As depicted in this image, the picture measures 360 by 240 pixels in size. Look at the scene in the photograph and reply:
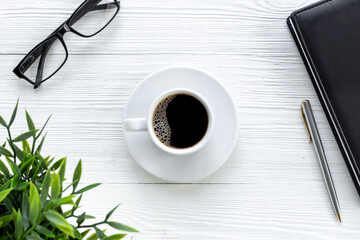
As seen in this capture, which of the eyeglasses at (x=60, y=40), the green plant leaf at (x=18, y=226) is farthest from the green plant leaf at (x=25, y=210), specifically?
the eyeglasses at (x=60, y=40)

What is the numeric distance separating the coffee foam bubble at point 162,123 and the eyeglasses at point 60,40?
0.23 metres

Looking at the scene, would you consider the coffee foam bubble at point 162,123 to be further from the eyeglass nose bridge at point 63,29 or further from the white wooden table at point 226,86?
the eyeglass nose bridge at point 63,29

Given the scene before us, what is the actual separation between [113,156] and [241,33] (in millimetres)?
371

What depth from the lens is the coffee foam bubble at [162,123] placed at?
0.67 m

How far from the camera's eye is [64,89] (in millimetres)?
754

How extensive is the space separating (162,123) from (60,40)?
0.28m

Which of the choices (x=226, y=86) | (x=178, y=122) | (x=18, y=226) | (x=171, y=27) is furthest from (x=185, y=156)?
(x=18, y=226)

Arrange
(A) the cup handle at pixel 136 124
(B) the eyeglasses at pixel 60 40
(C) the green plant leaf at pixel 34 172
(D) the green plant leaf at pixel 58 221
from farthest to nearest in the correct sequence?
1. (B) the eyeglasses at pixel 60 40
2. (A) the cup handle at pixel 136 124
3. (C) the green plant leaf at pixel 34 172
4. (D) the green plant leaf at pixel 58 221

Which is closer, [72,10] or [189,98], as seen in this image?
[189,98]

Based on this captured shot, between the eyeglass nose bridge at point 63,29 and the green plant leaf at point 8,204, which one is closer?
the green plant leaf at point 8,204

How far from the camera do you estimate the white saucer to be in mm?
693

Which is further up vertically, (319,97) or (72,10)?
(72,10)

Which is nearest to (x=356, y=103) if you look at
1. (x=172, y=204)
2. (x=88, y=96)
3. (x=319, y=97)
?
(x=319, y=97)

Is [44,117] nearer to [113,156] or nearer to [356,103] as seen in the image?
[113,156]
